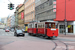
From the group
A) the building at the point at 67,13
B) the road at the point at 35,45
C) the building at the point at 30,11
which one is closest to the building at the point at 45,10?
the building at the point at 67,13

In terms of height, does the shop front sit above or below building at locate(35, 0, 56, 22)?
below

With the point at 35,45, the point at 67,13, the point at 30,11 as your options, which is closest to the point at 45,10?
the point at 67,13

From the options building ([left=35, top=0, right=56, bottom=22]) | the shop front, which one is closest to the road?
the shop front

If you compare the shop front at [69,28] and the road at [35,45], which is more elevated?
the shop front at [69,28]

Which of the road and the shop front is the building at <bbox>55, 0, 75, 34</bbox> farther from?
the road

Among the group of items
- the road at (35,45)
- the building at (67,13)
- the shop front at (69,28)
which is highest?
the building at (67,13)

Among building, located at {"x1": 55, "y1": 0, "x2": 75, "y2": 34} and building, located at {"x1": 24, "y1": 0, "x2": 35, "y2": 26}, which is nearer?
building, located at {"x1": 55, "y1": 0, "x2": 75, "y2": 34}

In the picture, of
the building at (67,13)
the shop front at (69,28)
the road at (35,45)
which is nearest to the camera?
the road at (35,45)

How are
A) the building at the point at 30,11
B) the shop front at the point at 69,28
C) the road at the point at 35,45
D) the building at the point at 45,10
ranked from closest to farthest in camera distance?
the road at the point at 35,45
the shop front at the point at 69,28
the building at the point at 45,10
the building at the point at 30,11

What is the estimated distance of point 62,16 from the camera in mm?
38406

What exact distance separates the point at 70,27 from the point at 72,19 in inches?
121

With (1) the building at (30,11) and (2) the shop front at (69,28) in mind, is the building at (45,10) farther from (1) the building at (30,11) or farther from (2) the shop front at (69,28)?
(1) the building at (30,11)

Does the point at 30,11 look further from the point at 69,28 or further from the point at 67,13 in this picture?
the point at 67,13

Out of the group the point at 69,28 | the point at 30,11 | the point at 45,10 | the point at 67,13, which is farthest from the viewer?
the point at 30,11
